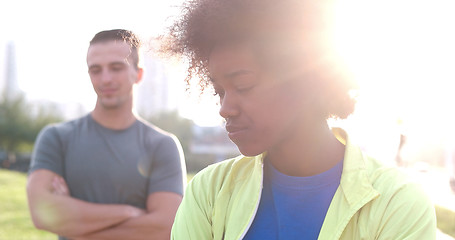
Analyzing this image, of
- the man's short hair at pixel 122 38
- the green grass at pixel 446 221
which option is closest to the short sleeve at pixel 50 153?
the man's short hair at pixel 122 38

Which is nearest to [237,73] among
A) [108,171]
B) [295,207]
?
[295,207]

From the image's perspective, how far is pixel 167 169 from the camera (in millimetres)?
3504

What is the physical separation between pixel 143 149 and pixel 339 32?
187 cm

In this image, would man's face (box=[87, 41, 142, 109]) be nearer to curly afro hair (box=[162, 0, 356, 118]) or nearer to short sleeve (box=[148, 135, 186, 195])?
short sleeve (box=[148, 135, 186, 195])

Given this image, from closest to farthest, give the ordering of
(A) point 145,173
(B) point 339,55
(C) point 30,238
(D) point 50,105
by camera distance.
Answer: (B) point 339,55 < (A) point 145,173 < (C) point 30,238 < (D) point 50,105

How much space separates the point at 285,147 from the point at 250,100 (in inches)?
12.5

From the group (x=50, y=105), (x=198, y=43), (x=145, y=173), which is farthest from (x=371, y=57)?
(x=50, y=105)

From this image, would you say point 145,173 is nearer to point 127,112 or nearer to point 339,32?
point 127,112

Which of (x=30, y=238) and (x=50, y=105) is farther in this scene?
(x=50, y=105)

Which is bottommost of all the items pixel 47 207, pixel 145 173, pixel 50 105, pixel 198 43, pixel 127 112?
pixel 50 105

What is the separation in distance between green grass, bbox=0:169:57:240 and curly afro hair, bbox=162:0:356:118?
11.5m

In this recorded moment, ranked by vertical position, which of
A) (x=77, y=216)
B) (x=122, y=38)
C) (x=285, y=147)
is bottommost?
(x=77, y=216)

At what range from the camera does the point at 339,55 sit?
2.17 metres

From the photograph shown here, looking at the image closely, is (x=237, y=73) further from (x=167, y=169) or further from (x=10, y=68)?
(x=10, y=68)
